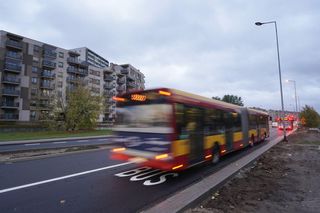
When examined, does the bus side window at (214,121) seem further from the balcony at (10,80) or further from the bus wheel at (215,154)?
the balcony at (10,80)

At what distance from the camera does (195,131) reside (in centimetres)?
906

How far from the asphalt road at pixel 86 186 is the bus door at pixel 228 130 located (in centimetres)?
221

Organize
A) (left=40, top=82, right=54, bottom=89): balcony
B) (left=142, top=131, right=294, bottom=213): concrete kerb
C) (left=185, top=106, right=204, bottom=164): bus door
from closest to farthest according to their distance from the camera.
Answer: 1. (left=142, top=131, right=294, bottom=213): concrete kerb
2. (left=185, top=106, right=204, bottom=164): bus door
3. (left=40, top=82, right=54, bottom=89): balcony

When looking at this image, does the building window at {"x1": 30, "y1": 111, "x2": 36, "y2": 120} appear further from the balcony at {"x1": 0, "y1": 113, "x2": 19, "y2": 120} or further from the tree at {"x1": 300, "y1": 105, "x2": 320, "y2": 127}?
the tree at {"x1": 300, "y1": 105, "x2": 320, "y2": 127}

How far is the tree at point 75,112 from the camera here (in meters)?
39.2

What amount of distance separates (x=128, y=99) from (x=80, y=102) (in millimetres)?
32590

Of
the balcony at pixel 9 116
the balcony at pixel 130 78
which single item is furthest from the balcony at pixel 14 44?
the balcony at pixel 130 78

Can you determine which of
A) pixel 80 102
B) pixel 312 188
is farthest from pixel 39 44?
pixel 312 188

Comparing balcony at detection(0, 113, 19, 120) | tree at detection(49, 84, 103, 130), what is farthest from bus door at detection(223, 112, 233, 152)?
balcony at detection(0, 113, 19, 120)

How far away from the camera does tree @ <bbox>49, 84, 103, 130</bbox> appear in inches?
1544

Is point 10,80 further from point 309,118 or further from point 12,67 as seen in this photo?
point 309,118

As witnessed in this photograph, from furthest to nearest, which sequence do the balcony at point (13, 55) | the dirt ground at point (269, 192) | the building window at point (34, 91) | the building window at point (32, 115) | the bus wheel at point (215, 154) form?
the building window at point (34, 91) → the building window at point (32, 115) → the balcony at point (13, 55) → the bus wheel at point (215, 154) → the dirt ground at point (269, 192)

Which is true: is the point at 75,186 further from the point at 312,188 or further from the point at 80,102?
the point at 80,102

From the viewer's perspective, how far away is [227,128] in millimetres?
12453
